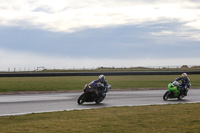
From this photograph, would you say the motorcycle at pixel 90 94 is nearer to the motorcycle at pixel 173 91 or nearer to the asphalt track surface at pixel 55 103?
the asphalt track surface at pixel 55 103

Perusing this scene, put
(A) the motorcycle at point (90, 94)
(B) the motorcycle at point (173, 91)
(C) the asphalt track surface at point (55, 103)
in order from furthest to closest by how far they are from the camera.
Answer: (B) the motorcycle at point (173, 91)
(A) the motorcycle at point (90, 94)
(C) the asphalt track surface at point (55, 103)

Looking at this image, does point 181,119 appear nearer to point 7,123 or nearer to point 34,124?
point 34,124

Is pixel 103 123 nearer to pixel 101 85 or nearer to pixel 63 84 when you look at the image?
pixel 101 85

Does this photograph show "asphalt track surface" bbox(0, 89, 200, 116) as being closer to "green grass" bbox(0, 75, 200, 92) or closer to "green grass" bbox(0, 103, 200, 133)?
"green grass" bbox(0, 103, 200, 133)

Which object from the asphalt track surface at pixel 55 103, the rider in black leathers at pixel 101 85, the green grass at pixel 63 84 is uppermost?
the rider in black leathers at pixel 101 85

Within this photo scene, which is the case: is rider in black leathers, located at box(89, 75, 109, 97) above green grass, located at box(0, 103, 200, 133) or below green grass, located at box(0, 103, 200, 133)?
above

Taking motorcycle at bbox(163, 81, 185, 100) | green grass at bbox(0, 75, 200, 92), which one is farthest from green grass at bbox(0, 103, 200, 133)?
green grass at bbox(0, 75, 200, 92)

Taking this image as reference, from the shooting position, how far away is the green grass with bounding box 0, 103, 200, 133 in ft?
30.7

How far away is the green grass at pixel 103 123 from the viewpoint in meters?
9.34

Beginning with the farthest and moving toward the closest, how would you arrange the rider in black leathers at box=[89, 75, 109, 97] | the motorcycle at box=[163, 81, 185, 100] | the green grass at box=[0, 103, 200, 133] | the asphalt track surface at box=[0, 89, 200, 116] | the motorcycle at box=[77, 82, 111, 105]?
1. the motorcycle at box=[163, 81, 185, 100]
2. the rider in black leathers at box=[89, 75, 109, 97]
3. the motorcycle at box=[77, 82, 111, 105]
4. the asphalt track surface at box=[0, 89, 200, 116]
5. the green grass at box=[0, 103, 200, 133]

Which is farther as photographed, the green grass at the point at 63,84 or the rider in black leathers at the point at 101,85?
the green grass at the point at 63,84

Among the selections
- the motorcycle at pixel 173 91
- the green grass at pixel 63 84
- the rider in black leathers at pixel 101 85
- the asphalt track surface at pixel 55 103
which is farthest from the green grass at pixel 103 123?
the green grass at pixel 63 84

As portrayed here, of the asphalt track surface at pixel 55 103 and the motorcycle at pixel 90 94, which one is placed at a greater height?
the motorcycle at pixel 90 94

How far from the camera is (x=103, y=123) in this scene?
10508 millimetres
